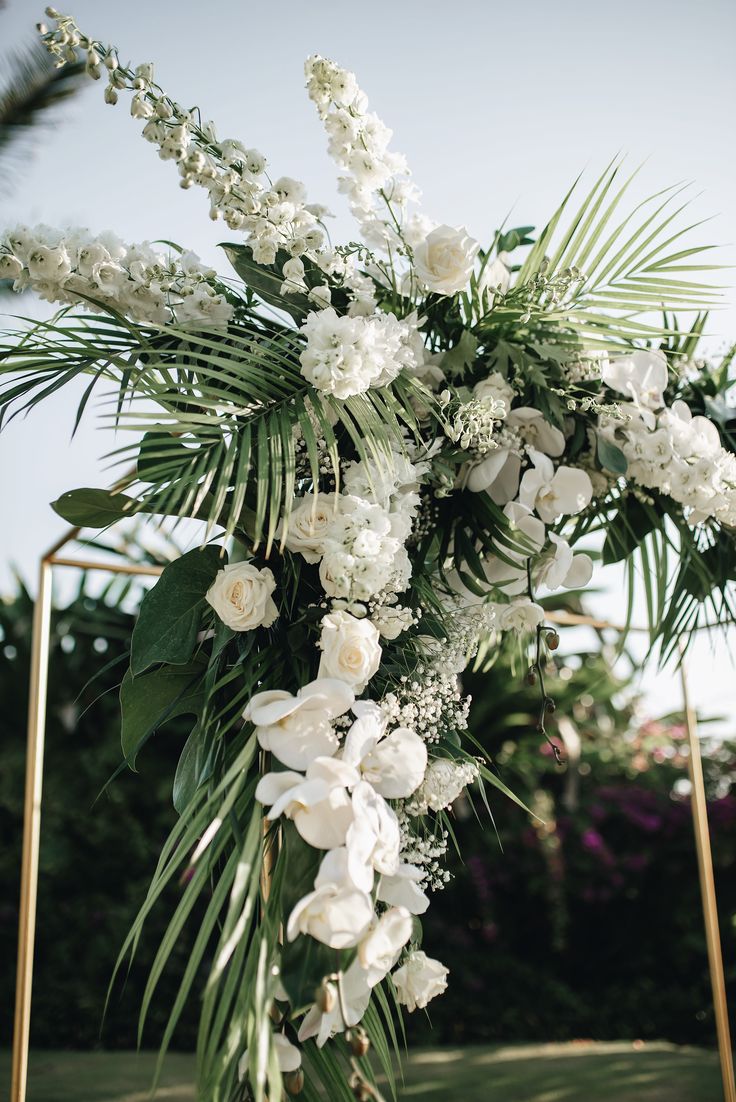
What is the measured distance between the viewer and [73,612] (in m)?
4.68

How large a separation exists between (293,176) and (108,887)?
391cm

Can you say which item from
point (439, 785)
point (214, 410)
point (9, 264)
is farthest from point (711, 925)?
point (9, 264)

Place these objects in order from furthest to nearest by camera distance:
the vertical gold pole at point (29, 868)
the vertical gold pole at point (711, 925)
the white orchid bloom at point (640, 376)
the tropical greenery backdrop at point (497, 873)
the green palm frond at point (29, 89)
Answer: the green palm frond at point (29, 89)
the tropical greenery backdrop at point (497, 873)
the vertical gold pole at point (711, 925)
the vertical gold pole at point (29, 868)
the white orchid bloom at point (640, 376)

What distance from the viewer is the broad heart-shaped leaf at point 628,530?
1.67 metres

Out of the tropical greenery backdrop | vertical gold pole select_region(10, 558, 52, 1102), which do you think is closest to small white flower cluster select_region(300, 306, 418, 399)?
vertical gold pole select_region(10, 558, 52, 1102)

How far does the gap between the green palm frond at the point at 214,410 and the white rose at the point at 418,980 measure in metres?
0.58

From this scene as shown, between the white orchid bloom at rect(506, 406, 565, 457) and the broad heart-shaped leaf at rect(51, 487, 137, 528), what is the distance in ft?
2.19

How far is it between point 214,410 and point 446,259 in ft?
1.39

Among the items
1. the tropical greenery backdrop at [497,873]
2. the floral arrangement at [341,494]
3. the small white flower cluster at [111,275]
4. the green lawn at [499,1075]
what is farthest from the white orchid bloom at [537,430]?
the tropical greenery backdrop at [497,873]

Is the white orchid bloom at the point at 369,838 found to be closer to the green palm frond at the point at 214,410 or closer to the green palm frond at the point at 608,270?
the green palm frond at the point at 214,410

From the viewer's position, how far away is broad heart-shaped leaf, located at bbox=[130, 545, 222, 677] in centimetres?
119

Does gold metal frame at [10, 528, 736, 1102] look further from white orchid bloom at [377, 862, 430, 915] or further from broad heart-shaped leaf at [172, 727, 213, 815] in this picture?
→ white orchid bloom at [377, 862, 430, 915]

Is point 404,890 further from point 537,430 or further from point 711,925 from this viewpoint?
point 711,925

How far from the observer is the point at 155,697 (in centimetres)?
127
